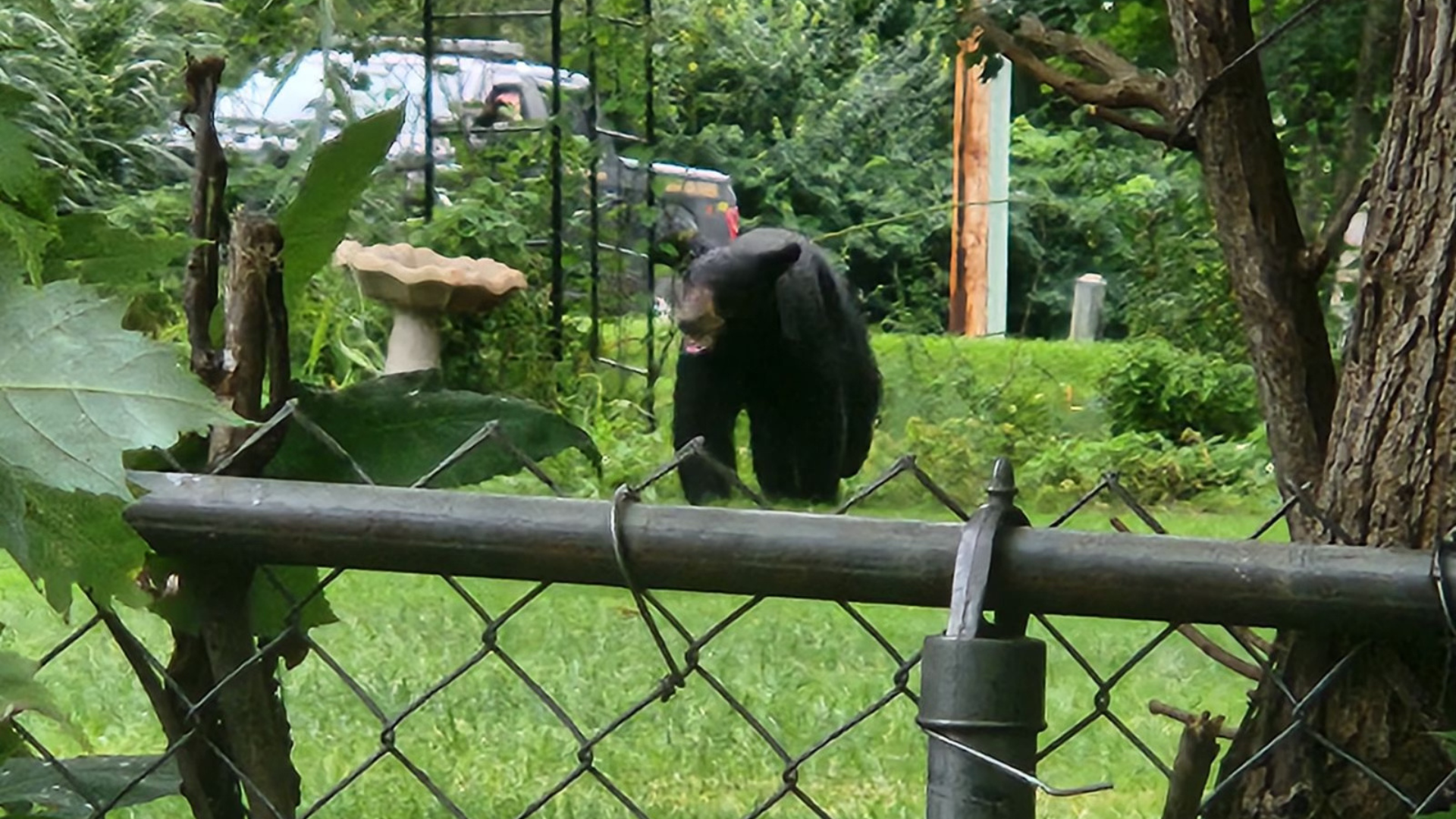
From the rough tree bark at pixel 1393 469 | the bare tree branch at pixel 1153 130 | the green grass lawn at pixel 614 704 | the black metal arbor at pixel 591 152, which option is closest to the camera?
the rough tree bark at pixel 1393 469

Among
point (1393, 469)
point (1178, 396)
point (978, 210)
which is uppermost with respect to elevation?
point (1393, 469)

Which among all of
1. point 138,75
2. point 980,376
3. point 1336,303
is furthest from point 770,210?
point 1336,303

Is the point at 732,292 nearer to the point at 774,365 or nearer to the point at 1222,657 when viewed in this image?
the point at 774,365

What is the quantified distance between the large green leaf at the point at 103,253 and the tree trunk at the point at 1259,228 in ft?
2.60

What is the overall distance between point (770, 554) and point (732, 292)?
460cm

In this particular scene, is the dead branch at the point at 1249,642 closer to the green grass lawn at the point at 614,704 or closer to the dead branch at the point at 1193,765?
the dead branch at the point at 1193,765

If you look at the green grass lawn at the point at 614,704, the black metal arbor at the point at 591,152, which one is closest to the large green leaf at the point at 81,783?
the green grass lawn at the point at 614,704

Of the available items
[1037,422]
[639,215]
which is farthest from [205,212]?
[639,215]

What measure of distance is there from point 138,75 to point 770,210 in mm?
4393

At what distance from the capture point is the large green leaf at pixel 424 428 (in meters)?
0.72

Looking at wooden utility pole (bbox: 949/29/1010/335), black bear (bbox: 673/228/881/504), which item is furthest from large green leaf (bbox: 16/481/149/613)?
wooden utility pole (bbox: 949/29/1010/335)

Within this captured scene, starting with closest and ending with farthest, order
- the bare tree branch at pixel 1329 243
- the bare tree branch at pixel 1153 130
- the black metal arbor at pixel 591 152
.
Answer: the bare tree branch at pixel 1329 243 → the bare tree branch at pixel 1153 130 → the black metal arbor at pixel 591 152

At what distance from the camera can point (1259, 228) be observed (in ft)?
4.14

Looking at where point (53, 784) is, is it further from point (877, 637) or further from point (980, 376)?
point (980, 376)
